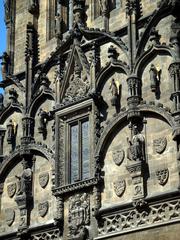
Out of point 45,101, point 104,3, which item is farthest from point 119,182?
point 104,3

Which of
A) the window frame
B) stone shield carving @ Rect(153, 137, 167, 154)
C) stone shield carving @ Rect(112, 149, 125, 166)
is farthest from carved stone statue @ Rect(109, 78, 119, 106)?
stone shield carving @ Rect(153, 137, 167, 154)

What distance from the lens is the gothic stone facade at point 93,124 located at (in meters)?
15.9

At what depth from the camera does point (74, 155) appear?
1769cm

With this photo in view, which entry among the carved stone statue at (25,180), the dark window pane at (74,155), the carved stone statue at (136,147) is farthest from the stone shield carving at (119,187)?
the carved stone statue at (25,180)

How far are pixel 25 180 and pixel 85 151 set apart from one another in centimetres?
176

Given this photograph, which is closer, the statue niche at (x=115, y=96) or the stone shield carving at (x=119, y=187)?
the stone shield carving at (x=119, y=187)

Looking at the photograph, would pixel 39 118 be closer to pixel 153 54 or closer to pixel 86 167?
pixel 86 167

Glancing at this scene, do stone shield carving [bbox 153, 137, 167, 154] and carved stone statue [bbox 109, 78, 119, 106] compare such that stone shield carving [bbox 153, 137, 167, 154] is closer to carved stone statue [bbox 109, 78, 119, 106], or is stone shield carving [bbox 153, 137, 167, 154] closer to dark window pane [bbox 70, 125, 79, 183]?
carved stone statue [bbox 109, 78, 119, 106]

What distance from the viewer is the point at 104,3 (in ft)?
61.3

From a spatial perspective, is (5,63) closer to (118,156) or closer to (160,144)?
(118,156)

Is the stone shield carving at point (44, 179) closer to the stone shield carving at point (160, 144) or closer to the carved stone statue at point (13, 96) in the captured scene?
the carved stone statue at point (13, 96)

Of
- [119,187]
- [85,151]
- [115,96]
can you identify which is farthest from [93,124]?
[119,187]

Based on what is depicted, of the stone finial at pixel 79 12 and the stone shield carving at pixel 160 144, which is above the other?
the stone finial at pixel 79 12

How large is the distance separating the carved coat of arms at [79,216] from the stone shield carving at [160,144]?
1974mm
